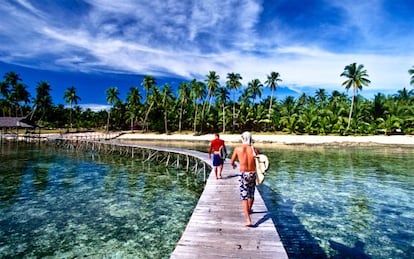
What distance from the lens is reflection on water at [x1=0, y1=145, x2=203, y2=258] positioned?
7.61 meters

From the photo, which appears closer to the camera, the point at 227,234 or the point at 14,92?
the point at 227,234

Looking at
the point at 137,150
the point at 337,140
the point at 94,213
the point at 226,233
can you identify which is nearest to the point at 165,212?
the point at 94,213

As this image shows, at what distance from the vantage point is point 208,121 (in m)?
58.6

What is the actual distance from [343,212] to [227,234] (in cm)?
673

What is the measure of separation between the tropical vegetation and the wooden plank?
145ft

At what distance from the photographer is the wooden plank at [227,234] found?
15.5ft

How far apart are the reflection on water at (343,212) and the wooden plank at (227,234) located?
188 cm

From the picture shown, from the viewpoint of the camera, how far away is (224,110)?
2314 inches

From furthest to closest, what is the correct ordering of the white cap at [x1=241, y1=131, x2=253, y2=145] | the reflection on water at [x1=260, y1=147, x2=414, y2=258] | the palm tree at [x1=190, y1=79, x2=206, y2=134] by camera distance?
the palm tree at [x1=190, y1=79, x2=206, y2=134]
the reflection on water at [x1=260, y1=147, x2=414, y2=258]
the white cap at [x1=241, y1=131, x2=253, y2=145]

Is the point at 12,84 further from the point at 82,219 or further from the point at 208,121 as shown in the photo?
the point at 82,219

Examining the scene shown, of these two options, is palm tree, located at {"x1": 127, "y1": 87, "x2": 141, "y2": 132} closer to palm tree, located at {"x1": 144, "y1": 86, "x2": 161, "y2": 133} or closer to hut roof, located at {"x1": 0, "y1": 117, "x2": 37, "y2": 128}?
palm tree, located at {"x1": 144, "y1": 86, "x2": 161, "y2": 133}

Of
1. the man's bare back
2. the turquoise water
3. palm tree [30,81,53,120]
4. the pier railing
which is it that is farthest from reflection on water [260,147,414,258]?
palm tree [30,81,53,120]

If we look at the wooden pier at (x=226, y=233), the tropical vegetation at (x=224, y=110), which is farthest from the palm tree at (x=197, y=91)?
the wooden pier at (x=226, y=233)

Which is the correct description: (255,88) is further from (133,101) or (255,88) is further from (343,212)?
(343,212)
